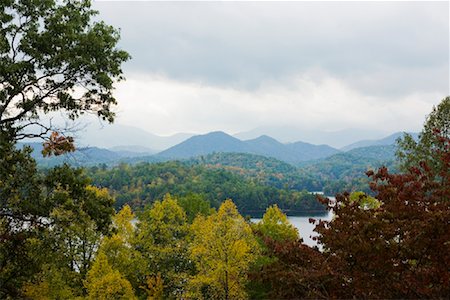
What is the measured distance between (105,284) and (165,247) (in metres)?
6.95

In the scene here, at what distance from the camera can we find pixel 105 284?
20406mm

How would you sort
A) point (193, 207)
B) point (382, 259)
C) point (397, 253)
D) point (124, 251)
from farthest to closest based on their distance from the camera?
1. point (193, 207)
2. point (124, 251)
3. point (397, 253)
4. point (382, 259)

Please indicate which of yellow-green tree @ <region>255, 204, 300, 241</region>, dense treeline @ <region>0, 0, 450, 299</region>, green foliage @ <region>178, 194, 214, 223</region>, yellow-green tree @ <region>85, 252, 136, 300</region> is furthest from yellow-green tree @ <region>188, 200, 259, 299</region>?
green foliage @ <region>178, 194, 214, 223</region>

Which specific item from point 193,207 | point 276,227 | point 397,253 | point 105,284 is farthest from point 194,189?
point 397,253

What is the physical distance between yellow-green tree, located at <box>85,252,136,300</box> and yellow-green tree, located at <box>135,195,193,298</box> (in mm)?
4956

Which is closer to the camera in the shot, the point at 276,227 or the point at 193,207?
the point at 276,227

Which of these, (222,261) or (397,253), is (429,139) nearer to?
(222,261)

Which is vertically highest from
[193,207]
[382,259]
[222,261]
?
[382,259]

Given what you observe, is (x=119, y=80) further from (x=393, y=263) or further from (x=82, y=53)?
(x=393, y=263)

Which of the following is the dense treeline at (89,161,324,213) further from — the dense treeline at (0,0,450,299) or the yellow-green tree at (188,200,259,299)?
the dense treeline at (0,0,450,299)

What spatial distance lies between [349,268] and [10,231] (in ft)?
29.9

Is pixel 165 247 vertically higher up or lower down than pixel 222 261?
higher up

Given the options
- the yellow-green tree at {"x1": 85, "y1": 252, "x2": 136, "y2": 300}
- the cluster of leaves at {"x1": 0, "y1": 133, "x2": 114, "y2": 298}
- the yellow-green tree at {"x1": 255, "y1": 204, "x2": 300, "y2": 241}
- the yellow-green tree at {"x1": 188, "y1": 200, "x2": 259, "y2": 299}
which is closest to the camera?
the cluster of leaves at {"x1": 0, "y1": 133, "x2": 114, "y2": 298}

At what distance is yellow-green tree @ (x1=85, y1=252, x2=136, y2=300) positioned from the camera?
798 inches
